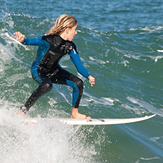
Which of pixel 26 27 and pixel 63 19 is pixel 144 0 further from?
pixel 63 19

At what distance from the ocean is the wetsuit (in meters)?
0.58

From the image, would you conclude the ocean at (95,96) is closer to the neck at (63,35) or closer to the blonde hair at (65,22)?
the neck at (63,35)

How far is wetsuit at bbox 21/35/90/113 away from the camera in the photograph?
5.58 meters

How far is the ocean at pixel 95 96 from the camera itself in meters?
5.68

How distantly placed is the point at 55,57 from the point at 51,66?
0.20 meters

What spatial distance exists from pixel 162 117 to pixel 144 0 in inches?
587

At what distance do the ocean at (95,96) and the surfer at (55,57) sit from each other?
1.93 ft

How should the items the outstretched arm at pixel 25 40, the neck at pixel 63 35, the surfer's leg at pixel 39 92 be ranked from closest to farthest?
the outstretched arm at pixel 25 40, the surfer's leg at pixel 39 92, the neck at pixel 63 35

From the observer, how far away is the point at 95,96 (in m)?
8.34

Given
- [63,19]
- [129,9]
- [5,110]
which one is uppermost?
[63,19]

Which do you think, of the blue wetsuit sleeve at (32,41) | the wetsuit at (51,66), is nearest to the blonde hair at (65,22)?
the wetsuit at (51,66)

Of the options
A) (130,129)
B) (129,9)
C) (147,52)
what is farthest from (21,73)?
(129,9)

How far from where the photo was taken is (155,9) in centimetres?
1905

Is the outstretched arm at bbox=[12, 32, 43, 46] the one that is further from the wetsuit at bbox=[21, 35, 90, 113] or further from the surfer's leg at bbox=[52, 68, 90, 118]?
the surfer's leg at bbox=[52, 68, 90, 118]
